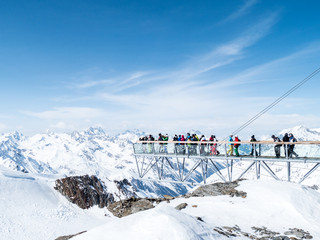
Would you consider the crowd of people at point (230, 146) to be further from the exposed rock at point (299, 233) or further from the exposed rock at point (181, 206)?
the exposed rock at point (299, 233)


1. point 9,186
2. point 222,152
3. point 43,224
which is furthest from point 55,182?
point 222,152

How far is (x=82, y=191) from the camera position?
13212 centimetres

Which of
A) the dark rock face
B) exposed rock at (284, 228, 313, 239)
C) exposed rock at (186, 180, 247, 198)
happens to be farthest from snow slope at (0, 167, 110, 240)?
exposed rock at (284, 228, 313, 239)

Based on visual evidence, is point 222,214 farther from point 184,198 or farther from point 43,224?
point 43,224

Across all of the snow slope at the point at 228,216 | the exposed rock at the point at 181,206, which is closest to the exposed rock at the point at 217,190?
the snow slope at the point at 228,216

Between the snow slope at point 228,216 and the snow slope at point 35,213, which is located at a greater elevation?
the snow slope at point 228,216

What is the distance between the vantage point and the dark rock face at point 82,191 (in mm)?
116062

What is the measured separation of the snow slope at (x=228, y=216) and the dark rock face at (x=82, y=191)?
107m

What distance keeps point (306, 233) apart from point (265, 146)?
35.0 ft

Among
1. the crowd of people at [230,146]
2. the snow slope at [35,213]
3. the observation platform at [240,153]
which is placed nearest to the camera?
the observation platform at [240,153]

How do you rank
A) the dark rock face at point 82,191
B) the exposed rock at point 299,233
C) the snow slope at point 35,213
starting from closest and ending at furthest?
the exposed rock at point 299,233 < the snow slope at point 35,213 < the dark rock face at point 82,191

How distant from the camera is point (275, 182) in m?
21.0

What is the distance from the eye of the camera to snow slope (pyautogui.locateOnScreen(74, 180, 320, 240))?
36.8ft

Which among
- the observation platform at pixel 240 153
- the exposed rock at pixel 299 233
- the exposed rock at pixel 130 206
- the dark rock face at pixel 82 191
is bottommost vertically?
the dark rock face at pixel 82 191
